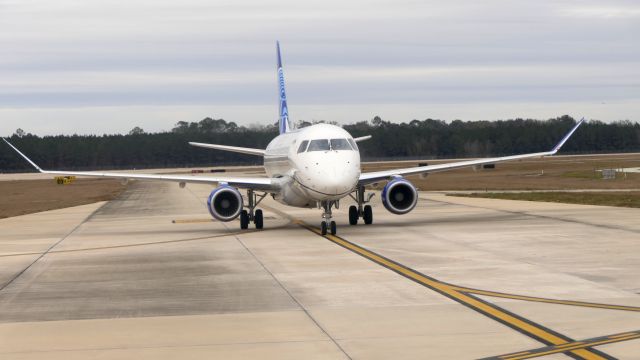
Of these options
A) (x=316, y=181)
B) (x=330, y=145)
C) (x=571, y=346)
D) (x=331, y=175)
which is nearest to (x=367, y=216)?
(x=330, y=145)

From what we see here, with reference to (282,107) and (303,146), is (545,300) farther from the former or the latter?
(282,107)

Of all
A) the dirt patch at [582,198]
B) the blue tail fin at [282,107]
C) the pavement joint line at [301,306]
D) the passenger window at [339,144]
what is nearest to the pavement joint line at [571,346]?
the pavement joint line at [301,306]

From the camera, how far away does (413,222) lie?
34500 millimetres

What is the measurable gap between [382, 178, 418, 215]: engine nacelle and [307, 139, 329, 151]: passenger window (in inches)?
136

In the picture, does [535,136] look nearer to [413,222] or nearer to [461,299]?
[413,222]

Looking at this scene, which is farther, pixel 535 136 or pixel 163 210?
pixel 535 136

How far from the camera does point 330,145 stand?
1185 inches

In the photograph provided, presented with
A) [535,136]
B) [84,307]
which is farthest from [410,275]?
[535,136]

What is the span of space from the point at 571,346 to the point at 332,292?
584cm

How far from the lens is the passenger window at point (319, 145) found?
1187 inches

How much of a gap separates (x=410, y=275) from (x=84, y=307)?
6.26m

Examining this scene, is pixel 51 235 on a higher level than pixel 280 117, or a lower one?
lower

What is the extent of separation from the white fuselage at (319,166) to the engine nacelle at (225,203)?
1.62 m

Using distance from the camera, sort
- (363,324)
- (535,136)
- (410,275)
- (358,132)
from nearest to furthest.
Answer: (363,324), (410,275), (358,132), (535,136)
